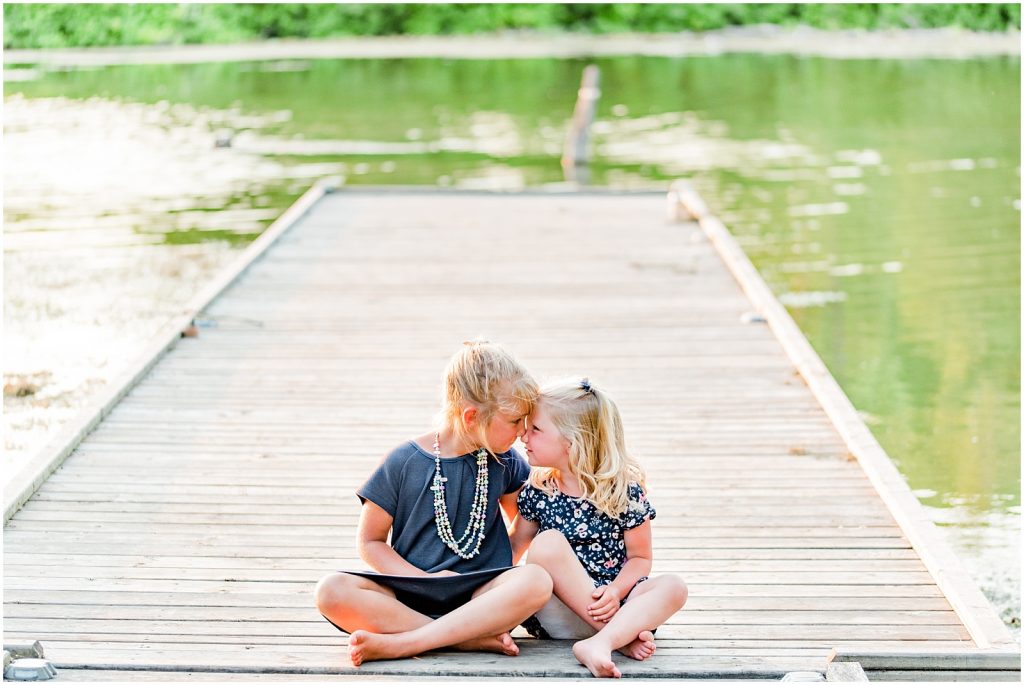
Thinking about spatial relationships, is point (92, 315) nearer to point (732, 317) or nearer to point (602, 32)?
point (732, 317)

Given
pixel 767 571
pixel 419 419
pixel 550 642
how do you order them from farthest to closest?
pixel 419 419 → pixel 767 571 → pixel 550 642

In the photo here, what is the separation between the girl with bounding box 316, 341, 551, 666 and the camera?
10.9 feet

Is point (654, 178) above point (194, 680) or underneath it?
underneath

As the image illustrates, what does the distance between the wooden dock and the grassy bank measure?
29.1 meters

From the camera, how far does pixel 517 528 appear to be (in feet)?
12.0

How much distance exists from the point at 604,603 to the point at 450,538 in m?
0.43

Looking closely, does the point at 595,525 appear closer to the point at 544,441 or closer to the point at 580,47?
the point at 544,441

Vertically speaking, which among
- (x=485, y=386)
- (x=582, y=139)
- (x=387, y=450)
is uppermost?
(x=485, y=386)

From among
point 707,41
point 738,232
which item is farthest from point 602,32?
point 738,232

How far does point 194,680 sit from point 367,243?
23.1 feet

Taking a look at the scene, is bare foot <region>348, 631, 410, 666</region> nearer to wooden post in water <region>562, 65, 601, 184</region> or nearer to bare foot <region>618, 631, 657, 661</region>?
bare foot <region>618, 631, 657, 661</region>

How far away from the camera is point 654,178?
16.6m

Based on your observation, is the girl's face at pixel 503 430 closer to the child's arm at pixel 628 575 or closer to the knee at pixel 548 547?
the knee at pixel 548 547

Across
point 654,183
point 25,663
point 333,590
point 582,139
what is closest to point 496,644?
point 333,590
